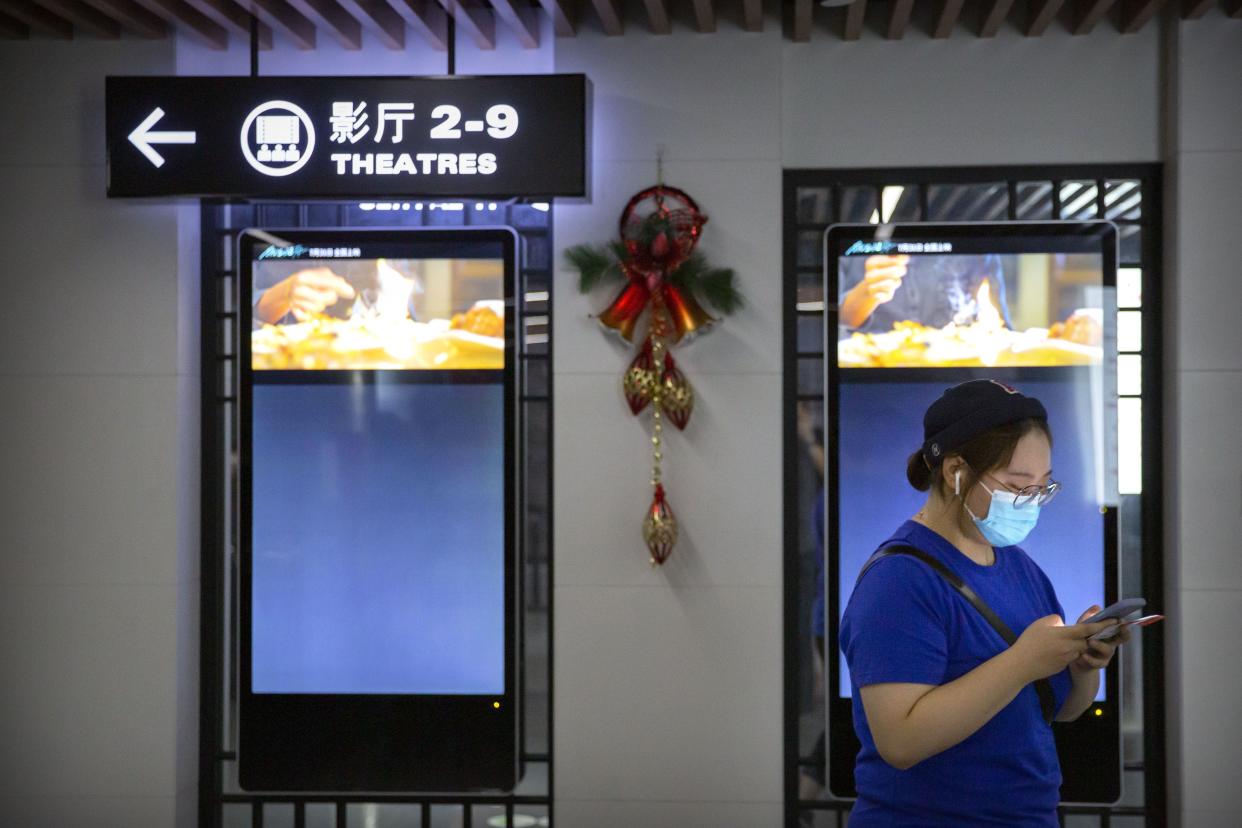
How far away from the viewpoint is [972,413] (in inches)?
82.1

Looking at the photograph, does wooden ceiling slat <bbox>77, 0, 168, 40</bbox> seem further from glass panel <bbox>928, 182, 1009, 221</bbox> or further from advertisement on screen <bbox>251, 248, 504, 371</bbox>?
glass panel <bbox>928, 182, 1009, 221</bbox>

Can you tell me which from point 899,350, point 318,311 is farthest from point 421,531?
point 899,350

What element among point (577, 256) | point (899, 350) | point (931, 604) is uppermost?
point (577, 256)

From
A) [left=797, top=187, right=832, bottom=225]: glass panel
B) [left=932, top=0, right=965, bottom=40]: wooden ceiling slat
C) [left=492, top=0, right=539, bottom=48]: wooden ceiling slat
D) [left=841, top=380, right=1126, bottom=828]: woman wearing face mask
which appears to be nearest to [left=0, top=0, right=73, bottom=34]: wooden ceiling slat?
[left=492, top=0, right=539, bottom=48]: wooden ceiling slat

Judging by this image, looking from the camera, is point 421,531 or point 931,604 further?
point 421,531

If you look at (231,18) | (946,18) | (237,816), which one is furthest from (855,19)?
(237,816)

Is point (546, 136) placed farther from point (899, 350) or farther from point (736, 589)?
point (736, 589)

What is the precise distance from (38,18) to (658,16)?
2.26m

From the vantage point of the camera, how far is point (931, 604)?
203 centimetres

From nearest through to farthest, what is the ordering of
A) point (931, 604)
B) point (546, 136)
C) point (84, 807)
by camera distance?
point (931, 604) → point (546, 136) → point (84, 807)

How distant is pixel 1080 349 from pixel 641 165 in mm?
1720

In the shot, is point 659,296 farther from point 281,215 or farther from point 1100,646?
point 1100,646

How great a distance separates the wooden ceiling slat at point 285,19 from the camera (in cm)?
411

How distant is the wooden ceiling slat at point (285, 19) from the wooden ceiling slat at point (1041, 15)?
8.61 feet
